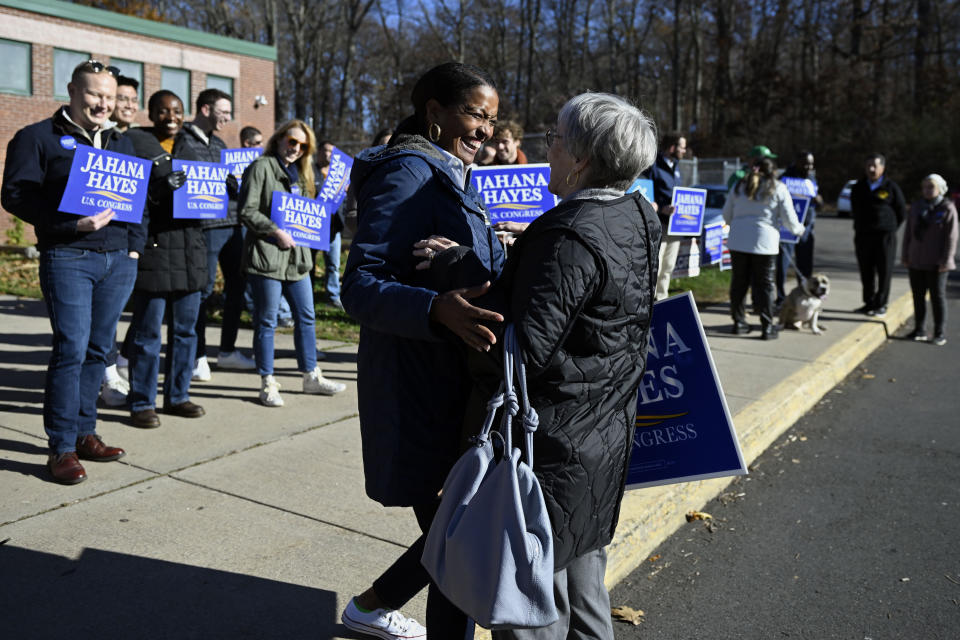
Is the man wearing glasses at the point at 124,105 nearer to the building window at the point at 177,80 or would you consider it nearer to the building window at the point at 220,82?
the building window at the point at 177,80

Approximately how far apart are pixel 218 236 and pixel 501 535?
5219 millimetres

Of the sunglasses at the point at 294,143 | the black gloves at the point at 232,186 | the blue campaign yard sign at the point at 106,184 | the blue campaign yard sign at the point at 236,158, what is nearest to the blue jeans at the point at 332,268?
the blue campaign yard sign at the point at 236,158

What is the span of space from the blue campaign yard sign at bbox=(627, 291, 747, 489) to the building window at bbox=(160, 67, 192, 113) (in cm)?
2633

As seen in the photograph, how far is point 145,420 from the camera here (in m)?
5.16

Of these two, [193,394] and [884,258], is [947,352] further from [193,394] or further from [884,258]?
[193,394]

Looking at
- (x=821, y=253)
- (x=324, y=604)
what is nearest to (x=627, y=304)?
(x=324, y=604)

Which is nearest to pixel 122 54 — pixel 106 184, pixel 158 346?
pixel 158 346

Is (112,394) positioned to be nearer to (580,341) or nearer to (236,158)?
(236,158)

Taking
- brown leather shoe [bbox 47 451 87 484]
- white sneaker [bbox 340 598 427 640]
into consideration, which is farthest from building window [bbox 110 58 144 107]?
white sneaker [bbox 340 598 427 640]

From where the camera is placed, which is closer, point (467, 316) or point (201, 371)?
point (467, 316)

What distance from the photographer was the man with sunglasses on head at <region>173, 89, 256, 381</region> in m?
Result: 6.00

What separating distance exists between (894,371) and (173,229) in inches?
270

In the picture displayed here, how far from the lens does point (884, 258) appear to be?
1093cm

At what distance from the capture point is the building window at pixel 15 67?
906 inches
